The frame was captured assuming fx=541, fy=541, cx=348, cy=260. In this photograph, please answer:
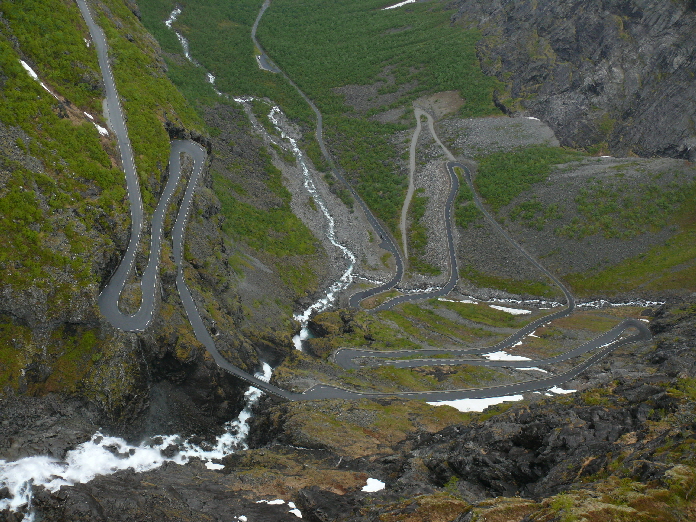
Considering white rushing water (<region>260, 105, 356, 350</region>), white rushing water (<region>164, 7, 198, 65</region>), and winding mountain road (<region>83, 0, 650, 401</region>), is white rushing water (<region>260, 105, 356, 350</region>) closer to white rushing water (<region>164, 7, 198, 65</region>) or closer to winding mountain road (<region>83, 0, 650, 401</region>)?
winding mountain road (<region>83, 0, 650, 401</region>)

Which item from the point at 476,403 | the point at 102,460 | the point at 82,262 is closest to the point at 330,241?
the point at 476,403

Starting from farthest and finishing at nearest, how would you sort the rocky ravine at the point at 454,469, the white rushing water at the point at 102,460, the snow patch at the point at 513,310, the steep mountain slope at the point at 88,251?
1. the snow patch at the point at 513,310
2. the steep mountain slope at the point at 88,251
3. the white rushing water at the point at 102,460
4. the rocky ravine at the point at 454,469

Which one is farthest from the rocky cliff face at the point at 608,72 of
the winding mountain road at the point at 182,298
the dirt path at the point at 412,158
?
the winding mountain road at the point at 182,298

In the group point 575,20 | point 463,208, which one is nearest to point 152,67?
point 463,208

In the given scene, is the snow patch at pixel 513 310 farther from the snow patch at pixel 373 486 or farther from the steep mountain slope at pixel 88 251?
the snow patch at pixel 373 486

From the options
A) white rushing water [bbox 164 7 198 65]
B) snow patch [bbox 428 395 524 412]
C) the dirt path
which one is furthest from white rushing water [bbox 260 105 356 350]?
white rushing water [bbox 164 7 198 65]

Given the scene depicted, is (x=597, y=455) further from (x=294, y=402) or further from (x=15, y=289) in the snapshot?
(x=15, y=289)

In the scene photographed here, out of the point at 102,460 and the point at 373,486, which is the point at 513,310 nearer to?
the point at 373,486
